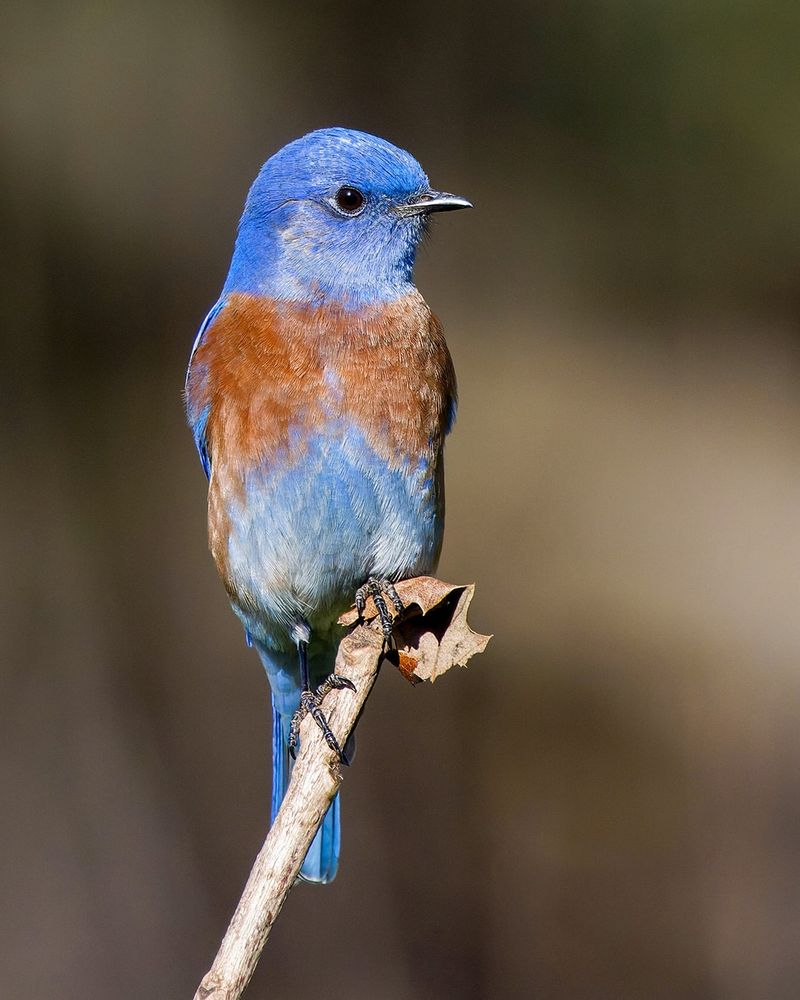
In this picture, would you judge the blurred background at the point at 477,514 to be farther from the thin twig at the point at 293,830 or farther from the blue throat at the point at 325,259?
the thin twig at the point at 293,830

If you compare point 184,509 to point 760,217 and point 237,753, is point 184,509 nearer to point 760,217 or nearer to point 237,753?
point 237,753

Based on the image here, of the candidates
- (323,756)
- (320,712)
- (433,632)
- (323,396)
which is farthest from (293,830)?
(323,396)

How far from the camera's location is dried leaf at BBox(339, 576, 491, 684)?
2572mm

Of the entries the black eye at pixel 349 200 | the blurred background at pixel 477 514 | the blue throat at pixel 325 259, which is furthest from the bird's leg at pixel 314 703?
the blurred background at pixel 477 514

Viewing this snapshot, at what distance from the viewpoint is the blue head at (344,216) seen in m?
3.30

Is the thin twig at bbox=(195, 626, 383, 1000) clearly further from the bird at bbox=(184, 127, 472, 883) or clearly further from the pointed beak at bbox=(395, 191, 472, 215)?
the pointed beak at bbox=(395, 191, 472, 215)

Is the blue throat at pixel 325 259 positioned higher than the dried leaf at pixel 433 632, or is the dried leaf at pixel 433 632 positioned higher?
the blue throat at pixel 325 259

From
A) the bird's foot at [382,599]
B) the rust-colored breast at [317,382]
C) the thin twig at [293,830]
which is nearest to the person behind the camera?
the thin twig at [293,830]

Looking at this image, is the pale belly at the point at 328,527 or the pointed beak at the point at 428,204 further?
the pointed beak at the point at 428,204

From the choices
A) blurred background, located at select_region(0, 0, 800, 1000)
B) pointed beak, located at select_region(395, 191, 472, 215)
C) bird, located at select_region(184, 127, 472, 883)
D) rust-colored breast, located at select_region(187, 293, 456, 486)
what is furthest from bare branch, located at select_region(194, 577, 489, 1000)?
blurred background, located at select_region(0, 0, 800, 1000)

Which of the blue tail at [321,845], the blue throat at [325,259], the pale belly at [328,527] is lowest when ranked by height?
the blue tail at [321,845]

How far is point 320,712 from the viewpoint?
8.87 ft

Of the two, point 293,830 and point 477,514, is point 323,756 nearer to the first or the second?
point 293,830

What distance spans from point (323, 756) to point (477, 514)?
299 centimetres
